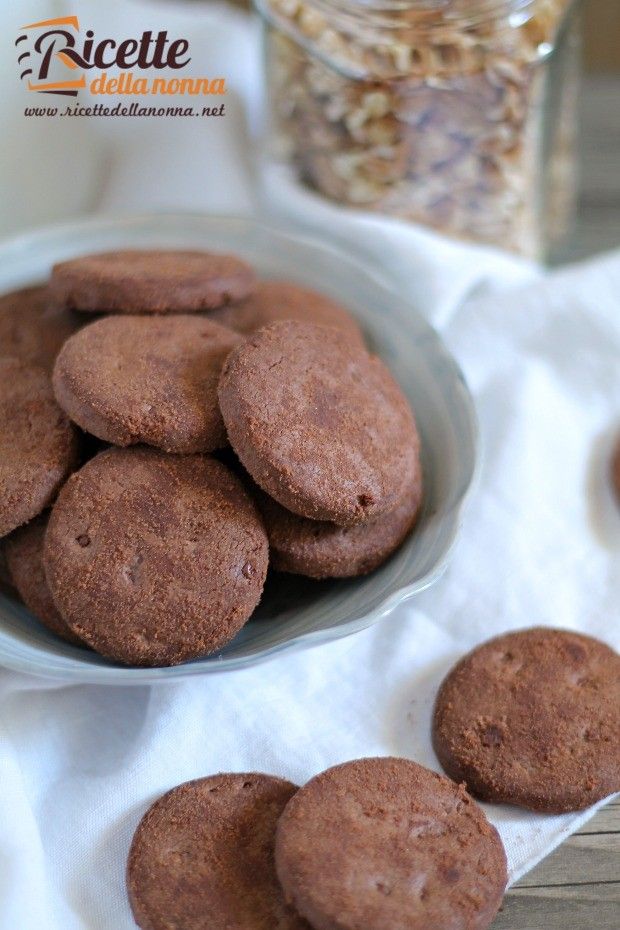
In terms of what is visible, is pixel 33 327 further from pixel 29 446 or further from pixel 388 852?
pixel 388 852

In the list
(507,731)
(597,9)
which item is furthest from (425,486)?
(597,9)

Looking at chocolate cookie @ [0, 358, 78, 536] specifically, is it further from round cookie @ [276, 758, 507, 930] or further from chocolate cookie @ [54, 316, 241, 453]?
round cookie @ [276, 758, 507, 930]

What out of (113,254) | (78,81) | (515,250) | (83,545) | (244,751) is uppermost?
(78,81)

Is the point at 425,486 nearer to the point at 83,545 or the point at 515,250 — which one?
the point at 83,545

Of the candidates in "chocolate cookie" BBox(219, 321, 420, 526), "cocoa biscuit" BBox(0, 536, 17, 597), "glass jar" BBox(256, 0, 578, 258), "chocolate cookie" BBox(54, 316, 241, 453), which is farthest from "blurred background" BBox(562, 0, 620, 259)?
"cocoa biscuit" BBox(0, 536, 17, 597)

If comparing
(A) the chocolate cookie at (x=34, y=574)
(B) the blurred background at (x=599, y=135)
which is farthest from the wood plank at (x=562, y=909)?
(B) the blurred background at (x=599, y=135)

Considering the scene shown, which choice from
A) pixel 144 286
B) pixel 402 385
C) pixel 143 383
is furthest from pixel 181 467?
pixel 402 385

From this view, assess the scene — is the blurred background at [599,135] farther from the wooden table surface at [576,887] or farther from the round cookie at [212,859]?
the round cookie at [212,859]
